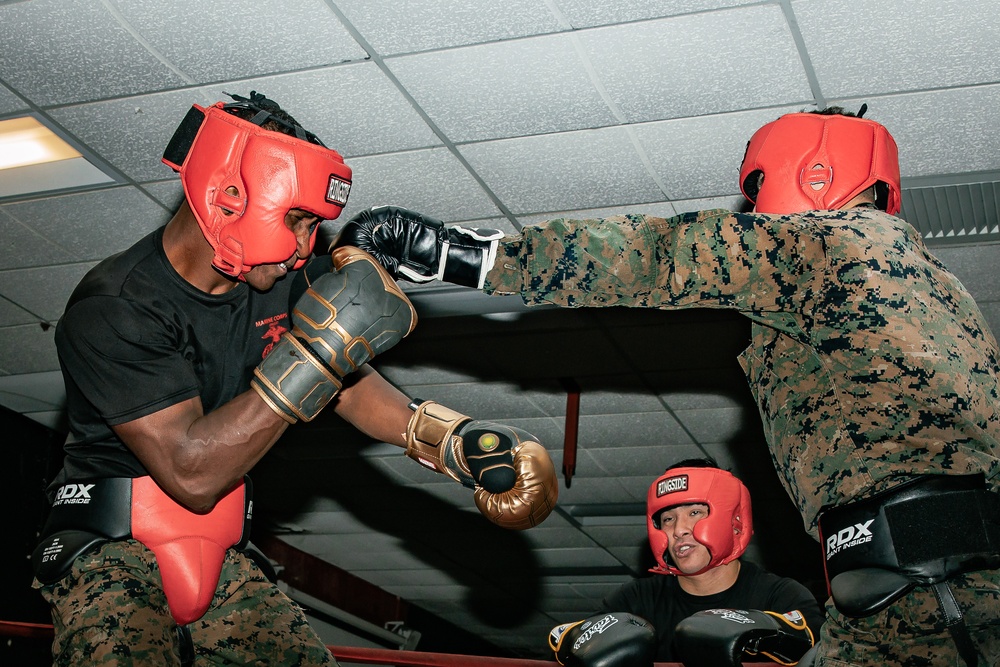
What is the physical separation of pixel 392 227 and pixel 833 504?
4.12ft

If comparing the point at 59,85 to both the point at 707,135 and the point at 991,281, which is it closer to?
the point at 707,135

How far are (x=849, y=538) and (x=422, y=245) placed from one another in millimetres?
1215

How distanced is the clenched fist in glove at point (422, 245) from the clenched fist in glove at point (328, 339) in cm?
10

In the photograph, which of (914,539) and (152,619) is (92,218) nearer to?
(152,619)

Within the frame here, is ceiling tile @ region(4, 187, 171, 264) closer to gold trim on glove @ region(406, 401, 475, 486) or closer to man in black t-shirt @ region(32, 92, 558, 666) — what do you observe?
→ man in black t-shirt @ region(32, 92, 558, 666)

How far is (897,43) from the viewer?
364 cm

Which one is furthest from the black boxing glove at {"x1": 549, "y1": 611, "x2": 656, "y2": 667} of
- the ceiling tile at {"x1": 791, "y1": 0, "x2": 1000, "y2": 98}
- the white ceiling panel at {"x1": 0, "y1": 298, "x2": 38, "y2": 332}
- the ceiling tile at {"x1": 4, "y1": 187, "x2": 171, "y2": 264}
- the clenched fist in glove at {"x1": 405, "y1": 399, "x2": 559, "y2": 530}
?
the white ceiling panel at {"x1": 0, "y1": 298, "x2": 38, "y2": 332}

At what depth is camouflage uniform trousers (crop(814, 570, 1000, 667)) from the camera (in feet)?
6.66

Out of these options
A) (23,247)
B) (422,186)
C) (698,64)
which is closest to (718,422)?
(422,186)

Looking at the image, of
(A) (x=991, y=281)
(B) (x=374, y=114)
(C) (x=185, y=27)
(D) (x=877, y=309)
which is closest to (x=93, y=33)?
(C) (x=185, y=27)

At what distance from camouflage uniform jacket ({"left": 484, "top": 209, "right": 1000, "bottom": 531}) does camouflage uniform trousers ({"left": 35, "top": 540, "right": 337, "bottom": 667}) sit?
1114 mm

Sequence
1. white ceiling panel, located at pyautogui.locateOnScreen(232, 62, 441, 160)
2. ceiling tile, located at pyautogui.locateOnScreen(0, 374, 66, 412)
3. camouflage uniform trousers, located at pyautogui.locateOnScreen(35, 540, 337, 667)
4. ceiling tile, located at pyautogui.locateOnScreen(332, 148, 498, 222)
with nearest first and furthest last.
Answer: camouflage uniform trousers, located at pyautogui.locateOnScreen(35, 540, 337, 667) < white ceiling panel, located at pyautogui.locateOnScreen(232, 62, 441, 160) < ceiling tile, located at pyautogui.locateOnScreen(332, 148, 498, 222) < ceiling tile, located at pyautogui.locateOnScreen(0, 374, 66, 412)

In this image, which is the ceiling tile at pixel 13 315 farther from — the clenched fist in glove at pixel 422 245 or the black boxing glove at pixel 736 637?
the black boxing glove at pixel 736 637

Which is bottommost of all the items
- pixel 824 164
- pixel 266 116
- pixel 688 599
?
pixel 688 599
